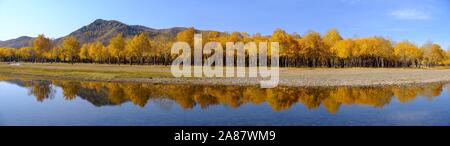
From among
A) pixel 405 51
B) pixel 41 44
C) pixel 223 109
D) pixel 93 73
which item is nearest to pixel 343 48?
pixel 405 51

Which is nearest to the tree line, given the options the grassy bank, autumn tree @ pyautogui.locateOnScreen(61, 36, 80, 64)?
autumn tree @ pyautogui.locateOnScreen(61, 36, 80, 64)

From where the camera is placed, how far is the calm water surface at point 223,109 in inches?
762

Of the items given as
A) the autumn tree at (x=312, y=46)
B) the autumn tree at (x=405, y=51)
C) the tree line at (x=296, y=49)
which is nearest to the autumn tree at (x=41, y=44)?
the tree line at (x=296, y=49)

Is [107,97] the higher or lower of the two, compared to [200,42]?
lower

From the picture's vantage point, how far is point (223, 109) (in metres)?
A: 23.0

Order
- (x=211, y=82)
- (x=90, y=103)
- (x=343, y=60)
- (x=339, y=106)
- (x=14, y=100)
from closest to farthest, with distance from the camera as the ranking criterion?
(x=339, y=106) < (x=90, y=103) < (x=14, y=100) < (x=211, y=82) < (x=343, y=60)

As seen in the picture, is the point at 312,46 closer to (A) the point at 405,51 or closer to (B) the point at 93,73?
(A) the point at 405,51

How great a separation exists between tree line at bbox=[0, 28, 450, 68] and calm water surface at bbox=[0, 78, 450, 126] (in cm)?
4492

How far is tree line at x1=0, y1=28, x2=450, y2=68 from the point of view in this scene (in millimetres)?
78875
